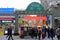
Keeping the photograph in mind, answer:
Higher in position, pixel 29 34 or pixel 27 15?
pixel 27 15

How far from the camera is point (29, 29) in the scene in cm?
3072

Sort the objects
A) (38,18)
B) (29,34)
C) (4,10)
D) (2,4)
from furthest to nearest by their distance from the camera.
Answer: (2,4) < (4,10) < (38,18) < (29,34)

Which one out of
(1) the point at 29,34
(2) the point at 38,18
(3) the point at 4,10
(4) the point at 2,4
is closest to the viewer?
(1) the point at 29,34

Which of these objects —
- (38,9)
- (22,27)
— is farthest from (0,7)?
(22,27)

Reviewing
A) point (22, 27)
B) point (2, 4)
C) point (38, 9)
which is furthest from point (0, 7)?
point (22, 27)

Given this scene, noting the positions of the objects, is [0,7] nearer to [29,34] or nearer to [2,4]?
[2,4]

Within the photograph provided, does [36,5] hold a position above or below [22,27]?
above

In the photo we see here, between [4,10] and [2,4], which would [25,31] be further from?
[2,4]

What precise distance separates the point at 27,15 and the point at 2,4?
21082 mm

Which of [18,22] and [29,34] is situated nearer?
[29,34]

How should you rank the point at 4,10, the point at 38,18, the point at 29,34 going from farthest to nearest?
the point at 4,10
the point at 38,18
the point at 29,34

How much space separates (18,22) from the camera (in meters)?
33.7

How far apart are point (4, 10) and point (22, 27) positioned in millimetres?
19039

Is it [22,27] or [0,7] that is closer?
[22,27]
